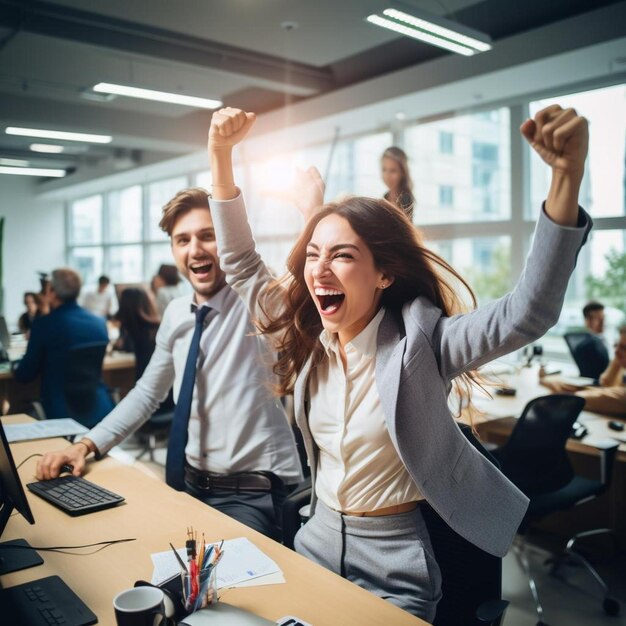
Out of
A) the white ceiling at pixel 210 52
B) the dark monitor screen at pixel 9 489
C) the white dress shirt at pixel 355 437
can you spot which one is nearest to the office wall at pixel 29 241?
the white ceiling at pixel 210 52

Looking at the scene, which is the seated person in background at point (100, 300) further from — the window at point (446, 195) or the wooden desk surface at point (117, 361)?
the window at point (446, 195)

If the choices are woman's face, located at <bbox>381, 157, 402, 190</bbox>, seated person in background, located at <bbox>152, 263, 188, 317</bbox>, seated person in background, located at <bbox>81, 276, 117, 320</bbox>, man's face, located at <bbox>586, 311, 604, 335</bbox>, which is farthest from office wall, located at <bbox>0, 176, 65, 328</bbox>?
man's face, located at <bbox>586, 311, 604, 335</bbox>

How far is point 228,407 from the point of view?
6.40ft

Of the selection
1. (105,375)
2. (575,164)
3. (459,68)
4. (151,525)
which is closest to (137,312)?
(105,375)

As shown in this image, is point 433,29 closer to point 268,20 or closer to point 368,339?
point 268,20

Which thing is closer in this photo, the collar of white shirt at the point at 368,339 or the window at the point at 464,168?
the collar of white shirt at the point at 368,339

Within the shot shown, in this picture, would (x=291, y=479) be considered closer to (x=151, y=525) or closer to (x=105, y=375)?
(x=151, y=525)

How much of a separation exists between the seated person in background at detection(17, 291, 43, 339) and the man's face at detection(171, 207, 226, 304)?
4.39 metres

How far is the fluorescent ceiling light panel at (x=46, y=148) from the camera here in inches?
269

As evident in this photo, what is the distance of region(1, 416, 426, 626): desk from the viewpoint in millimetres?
1146

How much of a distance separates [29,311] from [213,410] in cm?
551

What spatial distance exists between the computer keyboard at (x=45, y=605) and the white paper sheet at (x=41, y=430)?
122 cm

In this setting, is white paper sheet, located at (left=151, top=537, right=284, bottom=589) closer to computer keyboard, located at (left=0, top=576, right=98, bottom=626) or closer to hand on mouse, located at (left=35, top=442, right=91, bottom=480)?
computer keyboard, located at (left=0, top=576, right=98, bottom=626)

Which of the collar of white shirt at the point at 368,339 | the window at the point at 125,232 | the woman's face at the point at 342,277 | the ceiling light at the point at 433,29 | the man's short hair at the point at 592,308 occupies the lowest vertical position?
the man's short hair at the point at 592,308
